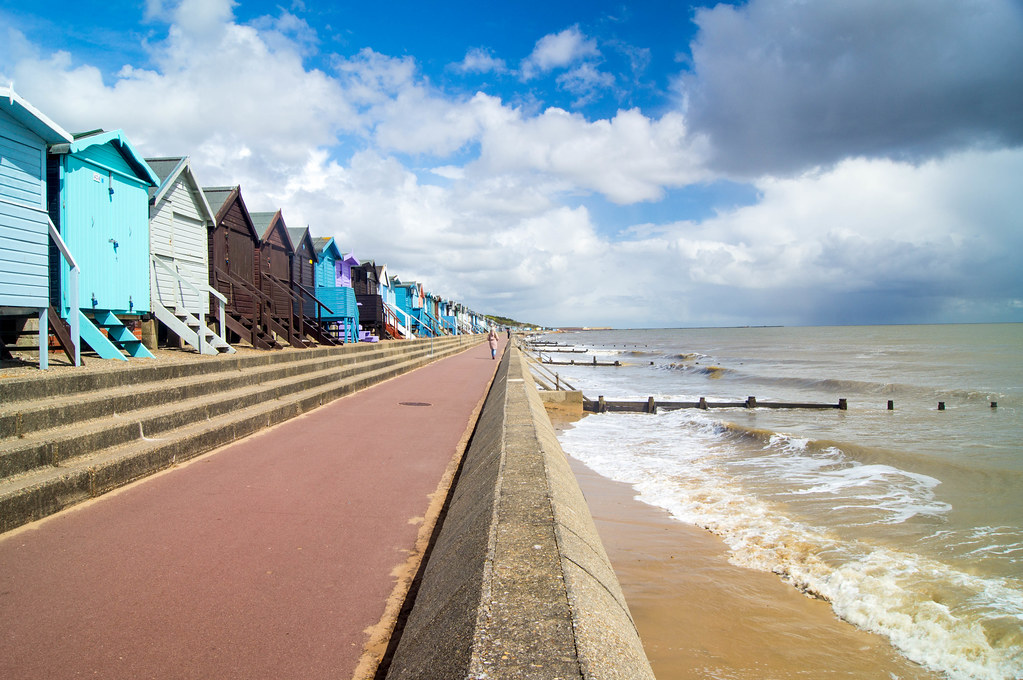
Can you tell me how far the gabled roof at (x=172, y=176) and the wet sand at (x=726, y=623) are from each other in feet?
37.0

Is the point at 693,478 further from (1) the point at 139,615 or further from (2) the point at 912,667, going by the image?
(1) the point at 139,615

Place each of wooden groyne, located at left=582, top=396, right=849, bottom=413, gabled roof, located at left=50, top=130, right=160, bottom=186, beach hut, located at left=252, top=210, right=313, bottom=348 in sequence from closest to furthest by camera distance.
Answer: gabled roof, located at left=50, top=130, right=160, bottom=186 → beach hut, located at left=252, top=210, right=313, bottom=348 → wooden groyne, located at left=582, top=396, right=849, bottom=413

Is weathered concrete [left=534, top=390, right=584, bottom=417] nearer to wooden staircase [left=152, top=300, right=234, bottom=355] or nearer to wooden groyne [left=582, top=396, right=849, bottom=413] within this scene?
wooden groyne [left=582, top=396, right=849, bottom=413]

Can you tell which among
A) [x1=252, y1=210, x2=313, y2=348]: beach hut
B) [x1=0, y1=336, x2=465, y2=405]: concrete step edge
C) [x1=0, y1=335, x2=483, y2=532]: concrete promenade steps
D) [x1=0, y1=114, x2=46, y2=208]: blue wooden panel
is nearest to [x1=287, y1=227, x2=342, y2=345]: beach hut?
[x1=252, y1=210, x2=313, y2=348]: beach hut

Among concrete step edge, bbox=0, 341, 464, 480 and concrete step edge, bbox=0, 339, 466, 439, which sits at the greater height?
concrete step edge, bbox=0, 339, 466, 439

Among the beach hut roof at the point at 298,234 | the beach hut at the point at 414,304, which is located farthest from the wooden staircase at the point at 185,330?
the beach hut at the point at 414,304

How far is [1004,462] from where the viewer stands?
488 inches

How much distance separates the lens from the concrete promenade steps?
4387mm

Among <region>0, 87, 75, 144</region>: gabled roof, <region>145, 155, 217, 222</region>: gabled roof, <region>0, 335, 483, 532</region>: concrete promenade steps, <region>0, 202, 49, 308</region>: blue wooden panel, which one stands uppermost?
<region>145, 155, 217, 222</region>: gabled roof

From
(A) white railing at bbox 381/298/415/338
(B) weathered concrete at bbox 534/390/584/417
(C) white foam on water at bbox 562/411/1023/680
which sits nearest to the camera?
(C) white foam on water at bbox 562/411/1023/680

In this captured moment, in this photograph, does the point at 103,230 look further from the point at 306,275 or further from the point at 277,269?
the point at 306,275

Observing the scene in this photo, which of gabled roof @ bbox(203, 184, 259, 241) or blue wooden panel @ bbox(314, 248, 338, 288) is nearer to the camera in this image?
gabled roof @ bbox(203, 184, 259, 241)

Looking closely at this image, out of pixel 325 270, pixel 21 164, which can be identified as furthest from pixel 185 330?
pixel 325 270

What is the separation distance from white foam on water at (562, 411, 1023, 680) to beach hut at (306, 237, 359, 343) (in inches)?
434
